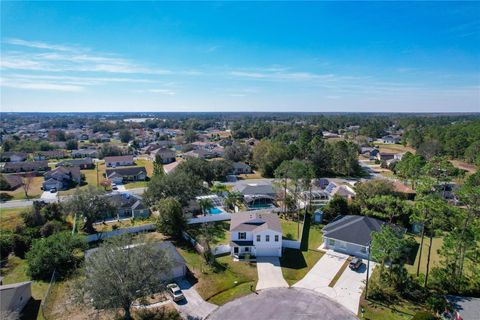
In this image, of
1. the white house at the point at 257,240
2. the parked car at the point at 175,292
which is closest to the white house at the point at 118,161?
the white house at the point at 257,240

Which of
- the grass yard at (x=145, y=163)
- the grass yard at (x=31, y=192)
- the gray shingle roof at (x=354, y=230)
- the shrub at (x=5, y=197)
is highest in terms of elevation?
the gray shingle roof at (x=354, y=230)

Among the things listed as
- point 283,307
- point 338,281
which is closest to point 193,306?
point 283,307

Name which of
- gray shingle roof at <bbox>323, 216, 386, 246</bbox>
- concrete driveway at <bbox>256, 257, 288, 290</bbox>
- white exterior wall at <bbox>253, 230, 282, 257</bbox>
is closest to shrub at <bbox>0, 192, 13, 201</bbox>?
white exterior wall at <bbox>253, 230, 282, 257</bbox>

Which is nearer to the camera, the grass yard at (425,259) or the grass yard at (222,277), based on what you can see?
the grass yard at (222,277)

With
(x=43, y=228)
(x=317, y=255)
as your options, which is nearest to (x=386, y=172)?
(x=317, y=255)

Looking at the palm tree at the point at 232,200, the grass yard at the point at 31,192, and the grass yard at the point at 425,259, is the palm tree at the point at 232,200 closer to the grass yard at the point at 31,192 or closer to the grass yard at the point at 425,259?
the grass yard at the point at 425,259

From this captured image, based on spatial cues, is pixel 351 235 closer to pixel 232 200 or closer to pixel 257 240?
pixel 257 240

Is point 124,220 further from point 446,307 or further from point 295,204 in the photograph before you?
point 446,307
